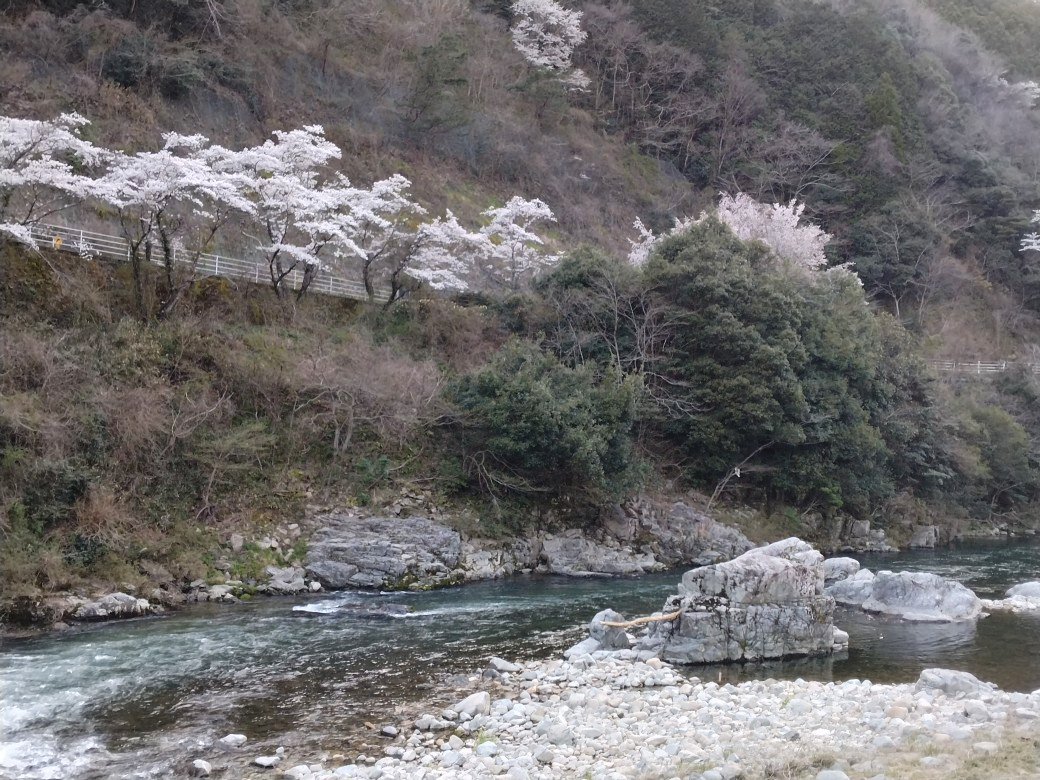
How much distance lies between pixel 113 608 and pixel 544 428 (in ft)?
32.8

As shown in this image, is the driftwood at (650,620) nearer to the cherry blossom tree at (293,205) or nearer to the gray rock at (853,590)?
the gray rock at (853,590)

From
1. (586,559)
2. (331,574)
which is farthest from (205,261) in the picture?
(586,559)

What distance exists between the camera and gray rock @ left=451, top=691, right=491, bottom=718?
988cm

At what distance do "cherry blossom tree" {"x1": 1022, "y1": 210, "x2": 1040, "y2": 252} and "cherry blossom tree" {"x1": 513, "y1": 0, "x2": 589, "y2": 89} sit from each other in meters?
25.2

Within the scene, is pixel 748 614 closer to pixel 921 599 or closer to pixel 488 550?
pixel 921 599

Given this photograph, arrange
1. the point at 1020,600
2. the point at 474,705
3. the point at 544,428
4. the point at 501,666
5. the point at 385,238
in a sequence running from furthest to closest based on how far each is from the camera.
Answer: the point at 385,238 < the point at 544,428 < the point at 1020,600 < the point at 501,666 < the point at 474,705

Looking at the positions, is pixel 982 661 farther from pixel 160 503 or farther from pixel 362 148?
pixel 362 148

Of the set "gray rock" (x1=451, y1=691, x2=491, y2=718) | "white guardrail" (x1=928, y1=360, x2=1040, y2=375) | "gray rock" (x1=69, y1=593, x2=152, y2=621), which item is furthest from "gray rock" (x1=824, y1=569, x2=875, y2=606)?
"white guardrail" (x1=928, y1=360, x2=1040, y2=375)

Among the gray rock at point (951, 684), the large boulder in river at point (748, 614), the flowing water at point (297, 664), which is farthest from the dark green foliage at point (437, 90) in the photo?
the gray rock at point (951, 684)

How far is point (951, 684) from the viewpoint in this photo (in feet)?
33.9

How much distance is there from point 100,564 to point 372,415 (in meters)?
7.64

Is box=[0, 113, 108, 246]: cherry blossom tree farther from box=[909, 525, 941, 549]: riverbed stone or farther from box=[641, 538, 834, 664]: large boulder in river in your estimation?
box=[909, 525, 941, 549]: riverbed stone

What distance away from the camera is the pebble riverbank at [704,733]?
285 inches

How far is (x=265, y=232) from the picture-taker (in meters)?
25.2
